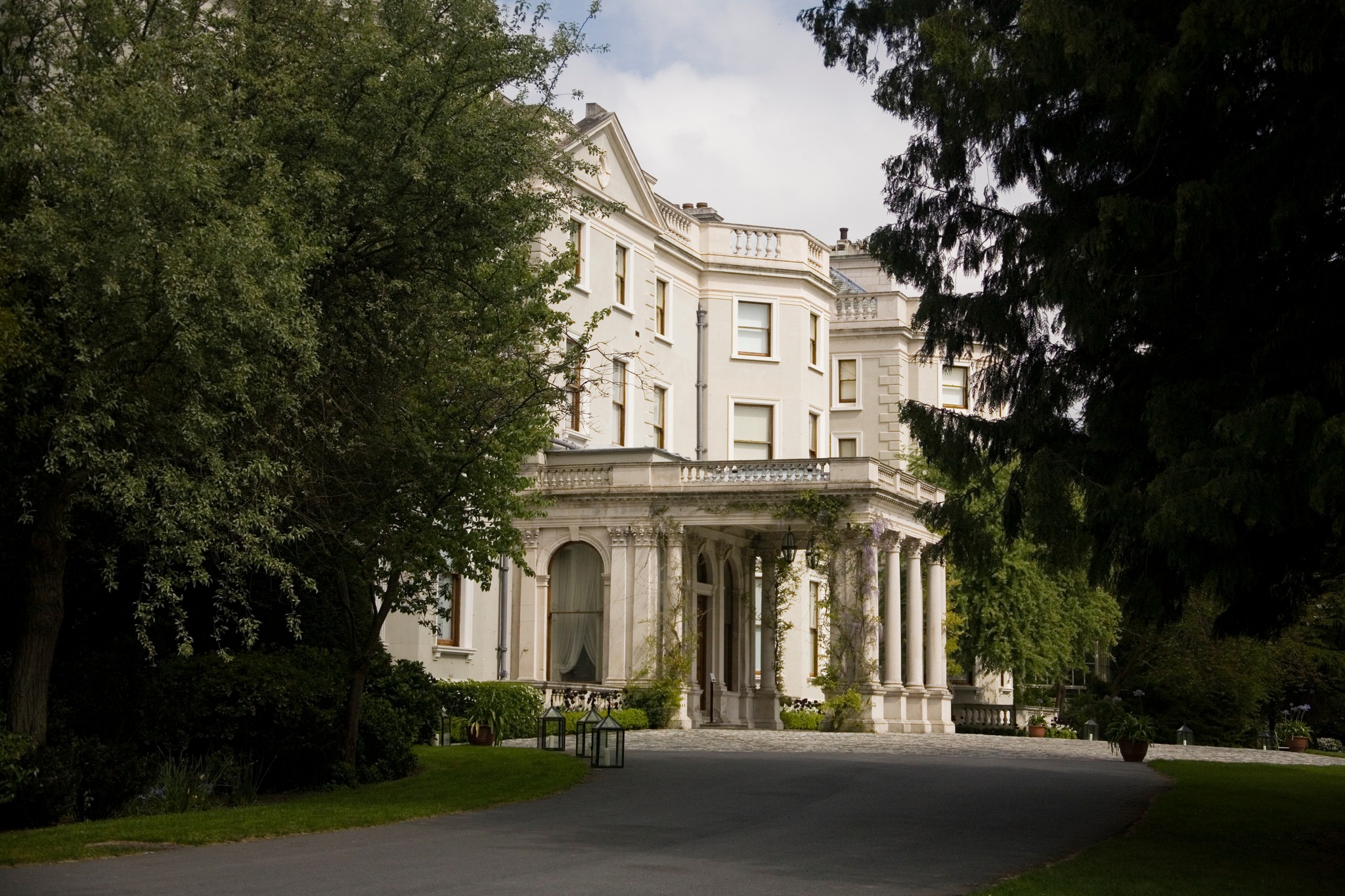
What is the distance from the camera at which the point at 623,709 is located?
36.0 metres

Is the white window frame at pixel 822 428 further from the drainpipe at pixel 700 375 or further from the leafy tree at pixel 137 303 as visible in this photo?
the leafy tree at pixel 137 303

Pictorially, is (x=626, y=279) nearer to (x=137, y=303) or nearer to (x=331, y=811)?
(x=331, y=811)

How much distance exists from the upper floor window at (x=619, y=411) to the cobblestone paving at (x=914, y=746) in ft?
28.7

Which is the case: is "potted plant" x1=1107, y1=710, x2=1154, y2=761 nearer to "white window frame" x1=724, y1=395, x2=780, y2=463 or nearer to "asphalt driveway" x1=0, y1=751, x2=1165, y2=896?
"asphalt driveway" x1=0, y1=751, x2=1165, y2=896

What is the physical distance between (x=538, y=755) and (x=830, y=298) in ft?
94.1

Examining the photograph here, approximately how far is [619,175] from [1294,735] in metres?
24.0

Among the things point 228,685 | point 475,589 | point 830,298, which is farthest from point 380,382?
point 830,298

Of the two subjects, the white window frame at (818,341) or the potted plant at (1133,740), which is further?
the white window frame at (818,341)

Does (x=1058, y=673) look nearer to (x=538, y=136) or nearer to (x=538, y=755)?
(x=538, y=755)

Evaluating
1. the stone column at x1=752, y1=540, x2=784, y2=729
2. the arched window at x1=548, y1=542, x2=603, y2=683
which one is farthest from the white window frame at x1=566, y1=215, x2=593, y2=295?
the stone column at x1=752, y1=540, x2=784, y2=729

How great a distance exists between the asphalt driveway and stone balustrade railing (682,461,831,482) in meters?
15.7

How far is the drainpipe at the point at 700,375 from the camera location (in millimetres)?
46562

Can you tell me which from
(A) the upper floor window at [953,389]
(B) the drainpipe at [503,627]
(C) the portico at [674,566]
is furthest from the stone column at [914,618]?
(A) the upper floor window at [953,389]

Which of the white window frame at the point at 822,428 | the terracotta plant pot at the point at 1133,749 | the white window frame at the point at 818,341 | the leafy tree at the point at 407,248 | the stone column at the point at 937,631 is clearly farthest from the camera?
the white window frame at the point at 822,428
